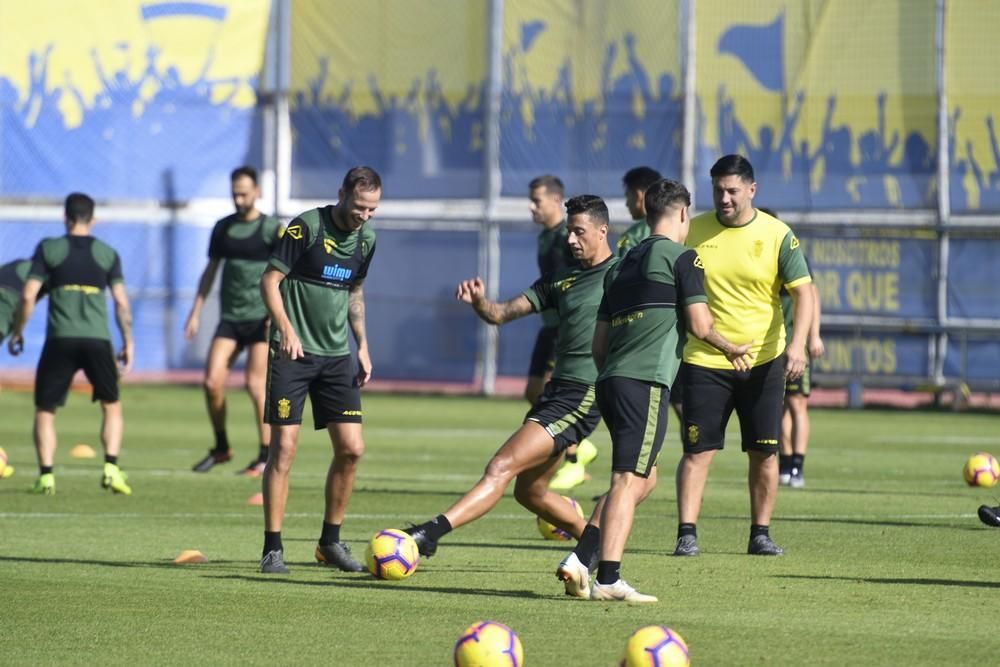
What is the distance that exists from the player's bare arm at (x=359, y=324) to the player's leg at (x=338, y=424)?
0.16 meters

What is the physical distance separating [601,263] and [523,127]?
76.0ft

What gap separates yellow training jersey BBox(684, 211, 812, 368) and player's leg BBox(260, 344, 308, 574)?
242cm

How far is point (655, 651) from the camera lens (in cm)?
641

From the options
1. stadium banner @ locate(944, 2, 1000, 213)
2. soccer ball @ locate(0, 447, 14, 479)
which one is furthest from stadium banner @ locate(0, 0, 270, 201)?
soccer ball @ locate(0, 447, 14, 479)

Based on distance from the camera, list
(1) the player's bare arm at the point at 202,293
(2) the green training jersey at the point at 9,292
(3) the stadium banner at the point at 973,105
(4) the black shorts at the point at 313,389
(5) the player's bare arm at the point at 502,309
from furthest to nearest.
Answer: (3) the stadium banner at the point at 973,105 → (2) the green training jersey at the point at 9,292 → (1) the player's bare arm at the point at 202,293 → (4) the black shorts at the point at 313,389 → (5) the player's bare arm at the point at 502,309

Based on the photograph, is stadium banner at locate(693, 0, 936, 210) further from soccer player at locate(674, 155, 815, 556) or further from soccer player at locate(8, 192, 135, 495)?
soccer player at locate(674, 155, 815, 556)

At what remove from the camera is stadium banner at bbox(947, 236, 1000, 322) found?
99.1 feet

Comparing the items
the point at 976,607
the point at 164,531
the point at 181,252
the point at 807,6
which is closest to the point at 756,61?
the point at 807,6

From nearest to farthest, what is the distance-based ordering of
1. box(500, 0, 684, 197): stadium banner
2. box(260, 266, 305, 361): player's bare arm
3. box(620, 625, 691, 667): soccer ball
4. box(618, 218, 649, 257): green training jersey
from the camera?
1. box(620, 625, 691, 667): soccer ball
2. box(260, 266, 305, 361): player's bare arm
3. box(618, 218, 649, 257): green training jersey
4. box(500, 0, 684, 197): stadium banner

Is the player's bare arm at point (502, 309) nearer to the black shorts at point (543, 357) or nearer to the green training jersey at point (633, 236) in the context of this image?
the green training jersey at point (633, 236)

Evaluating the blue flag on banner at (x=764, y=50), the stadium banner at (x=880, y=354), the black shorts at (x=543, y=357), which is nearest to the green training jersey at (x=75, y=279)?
the black shorts at (x=543, y=357)

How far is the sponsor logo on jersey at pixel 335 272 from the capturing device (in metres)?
9.95

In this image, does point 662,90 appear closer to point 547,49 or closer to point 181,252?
point 547,49

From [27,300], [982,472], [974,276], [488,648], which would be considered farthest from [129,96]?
[488,648]
